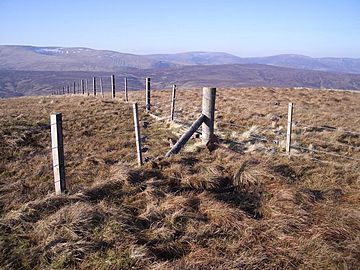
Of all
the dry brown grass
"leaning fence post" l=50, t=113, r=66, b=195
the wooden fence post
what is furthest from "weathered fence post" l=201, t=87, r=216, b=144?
"leaning fence post" l=50, t=113, r=66, b=195

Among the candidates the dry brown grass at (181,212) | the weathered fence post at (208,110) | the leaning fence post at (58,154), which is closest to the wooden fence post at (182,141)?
the weathered fence post at (208,110)

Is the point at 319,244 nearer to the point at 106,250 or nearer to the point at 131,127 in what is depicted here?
the point at 106,250

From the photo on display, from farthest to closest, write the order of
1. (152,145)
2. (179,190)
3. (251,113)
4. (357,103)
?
(357,103) < (251,113) < (152,145) < (179,190)

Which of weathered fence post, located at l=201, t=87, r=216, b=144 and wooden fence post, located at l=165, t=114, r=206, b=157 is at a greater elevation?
weathered fence post, located at l=201, t=87, r=216, b=144

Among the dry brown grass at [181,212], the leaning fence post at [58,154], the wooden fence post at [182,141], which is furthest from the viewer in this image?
the wooden fence post at [182,141]

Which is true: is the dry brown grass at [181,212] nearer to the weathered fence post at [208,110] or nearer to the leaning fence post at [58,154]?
the leaning fence post at [58,154]

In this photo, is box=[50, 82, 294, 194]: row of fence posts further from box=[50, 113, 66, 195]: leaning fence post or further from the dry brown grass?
the dry brown grass

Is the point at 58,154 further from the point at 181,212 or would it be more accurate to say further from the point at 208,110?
the point at 208,110

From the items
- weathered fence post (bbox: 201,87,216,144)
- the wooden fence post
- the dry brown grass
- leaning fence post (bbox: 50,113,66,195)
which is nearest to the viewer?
the dry brown grass

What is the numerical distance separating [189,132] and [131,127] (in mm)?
4277

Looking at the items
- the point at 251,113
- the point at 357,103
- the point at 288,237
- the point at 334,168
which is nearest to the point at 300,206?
the point at 288,237

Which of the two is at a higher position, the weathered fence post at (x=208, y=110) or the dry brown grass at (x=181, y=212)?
the weathered fence post at (x=208, y=110)

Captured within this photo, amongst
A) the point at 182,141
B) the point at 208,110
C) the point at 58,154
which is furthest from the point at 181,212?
the point at 208,110

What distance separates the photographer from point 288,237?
4.04 meters
